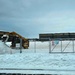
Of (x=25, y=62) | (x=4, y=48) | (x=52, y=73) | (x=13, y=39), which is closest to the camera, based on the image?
(x=52, y=73)

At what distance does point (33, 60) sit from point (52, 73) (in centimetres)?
632

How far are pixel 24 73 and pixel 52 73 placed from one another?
4.93 feet

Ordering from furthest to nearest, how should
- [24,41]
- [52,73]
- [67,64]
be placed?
[24,41], [67,64], [52,73]

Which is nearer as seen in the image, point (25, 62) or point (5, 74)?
point (5, 74)

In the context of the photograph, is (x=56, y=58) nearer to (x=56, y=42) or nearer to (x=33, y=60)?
(x=33, y=60)

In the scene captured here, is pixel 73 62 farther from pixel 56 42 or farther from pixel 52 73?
pixel 56 42

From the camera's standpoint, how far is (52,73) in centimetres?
1355

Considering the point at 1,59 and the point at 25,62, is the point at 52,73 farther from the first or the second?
the point at 1,59

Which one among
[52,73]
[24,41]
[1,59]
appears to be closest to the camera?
[52,73]

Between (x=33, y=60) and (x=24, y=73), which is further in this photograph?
(x=33, y=60)

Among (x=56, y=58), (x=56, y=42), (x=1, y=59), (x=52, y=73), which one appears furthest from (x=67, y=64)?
(x=56, y=42)

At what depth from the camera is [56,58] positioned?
65.9 feet

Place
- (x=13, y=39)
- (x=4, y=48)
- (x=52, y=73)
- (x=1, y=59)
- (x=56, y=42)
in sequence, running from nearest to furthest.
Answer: (x=52, y=73) < (x=1, y=59) < (x=56, y=42) < (x=4, y=48) < (x=13, y=39)

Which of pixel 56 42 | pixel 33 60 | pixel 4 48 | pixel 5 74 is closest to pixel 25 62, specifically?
pixel 33 60
